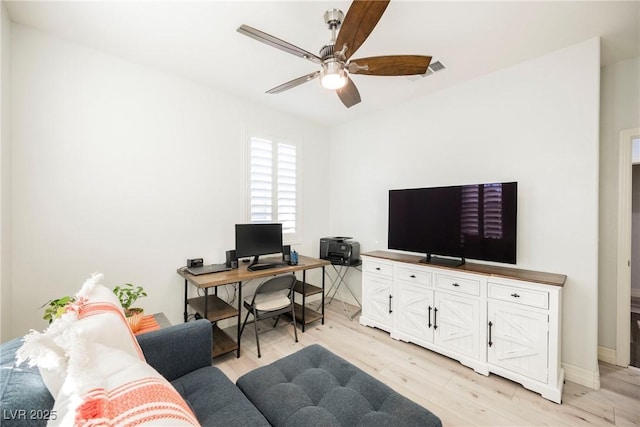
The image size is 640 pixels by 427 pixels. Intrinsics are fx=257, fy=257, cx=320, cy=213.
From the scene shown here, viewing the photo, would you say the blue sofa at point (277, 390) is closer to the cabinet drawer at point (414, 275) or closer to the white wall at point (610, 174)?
the cabinet drawer at point (414, 275)

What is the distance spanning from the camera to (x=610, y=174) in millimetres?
2379

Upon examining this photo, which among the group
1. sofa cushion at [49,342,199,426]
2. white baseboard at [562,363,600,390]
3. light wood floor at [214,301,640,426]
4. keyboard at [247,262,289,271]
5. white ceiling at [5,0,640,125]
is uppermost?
white ceiling at [5,0,640,125]

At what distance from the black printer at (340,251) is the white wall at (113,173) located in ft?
4.31

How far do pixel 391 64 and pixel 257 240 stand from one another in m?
2.22

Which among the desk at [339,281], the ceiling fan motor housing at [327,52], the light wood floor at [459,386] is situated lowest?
the light wood floor at [459,386]

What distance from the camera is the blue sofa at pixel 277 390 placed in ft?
3.99

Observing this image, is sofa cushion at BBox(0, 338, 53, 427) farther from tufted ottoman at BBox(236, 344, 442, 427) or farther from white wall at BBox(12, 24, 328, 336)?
white wall at BBox(12, 24, 328, 336)

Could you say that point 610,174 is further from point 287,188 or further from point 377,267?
point 287,188

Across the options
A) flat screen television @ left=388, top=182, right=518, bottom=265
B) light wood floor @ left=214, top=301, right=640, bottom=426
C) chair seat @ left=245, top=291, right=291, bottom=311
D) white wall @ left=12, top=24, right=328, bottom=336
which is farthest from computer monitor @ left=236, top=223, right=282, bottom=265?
flat screen television @ left=388, top=182, right=518, bottom=265

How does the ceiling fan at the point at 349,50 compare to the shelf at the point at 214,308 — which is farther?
the shelf at the point at 214,308

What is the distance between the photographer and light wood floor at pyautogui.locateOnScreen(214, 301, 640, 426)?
182 centimetres

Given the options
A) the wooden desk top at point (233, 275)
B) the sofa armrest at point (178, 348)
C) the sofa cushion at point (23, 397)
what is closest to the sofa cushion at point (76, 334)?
the sofa cushion at point (23, 397)

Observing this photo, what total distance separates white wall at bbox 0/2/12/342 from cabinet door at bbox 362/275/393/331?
10.4ft

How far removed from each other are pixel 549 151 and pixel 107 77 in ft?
13.4
